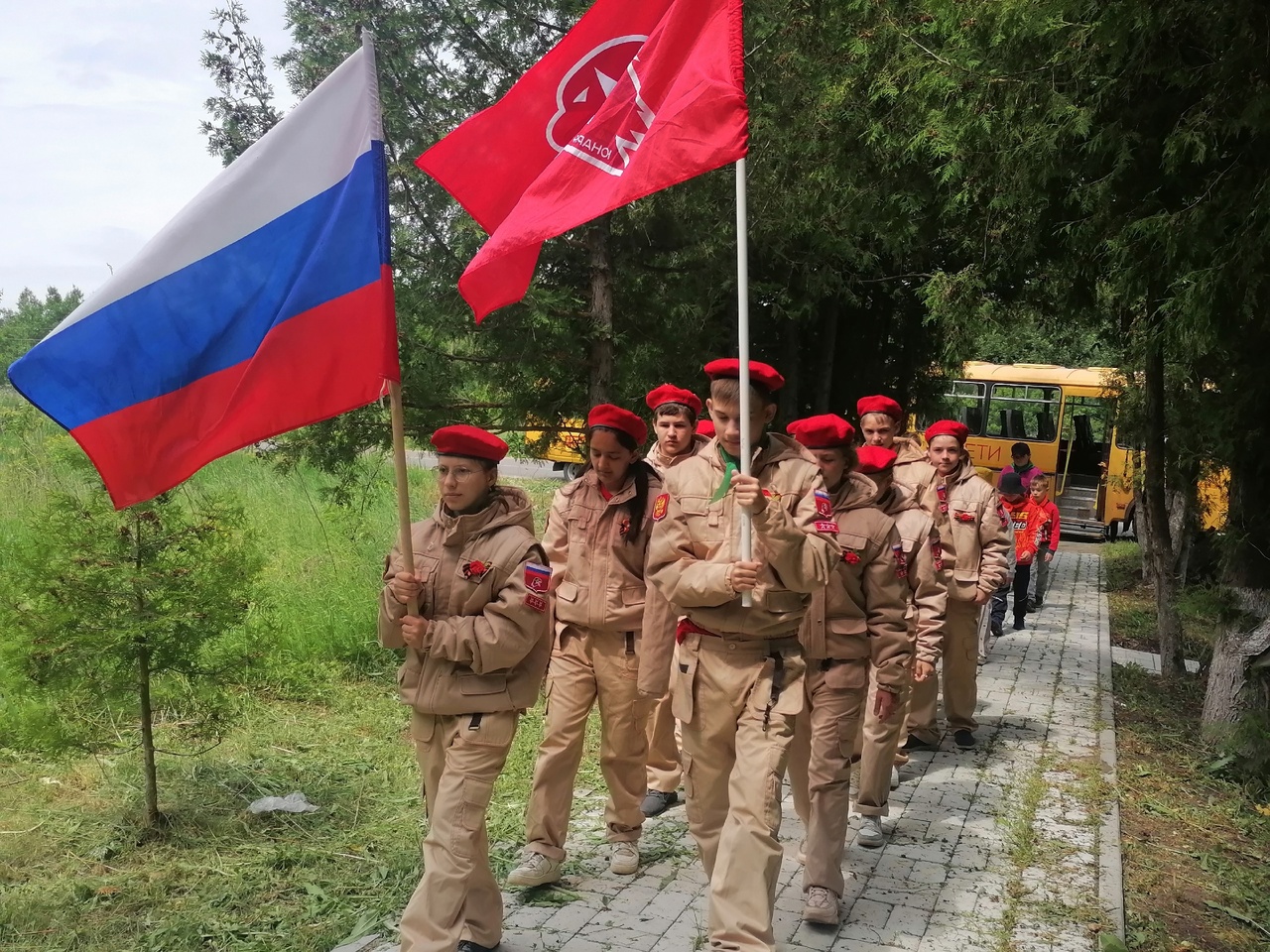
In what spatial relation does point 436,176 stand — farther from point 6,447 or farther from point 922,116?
point 6,447

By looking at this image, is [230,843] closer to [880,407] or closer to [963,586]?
[880,407]

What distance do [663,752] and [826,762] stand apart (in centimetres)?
176

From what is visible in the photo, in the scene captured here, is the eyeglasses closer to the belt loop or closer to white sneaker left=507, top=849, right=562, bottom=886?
the belt loop

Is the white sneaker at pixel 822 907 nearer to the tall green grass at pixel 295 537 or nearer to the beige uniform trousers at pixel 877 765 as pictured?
the beige uniform trousers at pixel 877 765

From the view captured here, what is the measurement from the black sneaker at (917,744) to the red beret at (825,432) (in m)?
3.42

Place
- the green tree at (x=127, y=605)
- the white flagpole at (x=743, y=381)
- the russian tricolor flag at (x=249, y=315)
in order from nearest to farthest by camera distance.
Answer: the russian tricolor flag at (x=249, y=315) < the white flagpole at (x=743, y=381) < the green tree at (x=127, y=605)

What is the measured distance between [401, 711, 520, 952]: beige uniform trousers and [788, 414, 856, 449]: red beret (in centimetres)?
181

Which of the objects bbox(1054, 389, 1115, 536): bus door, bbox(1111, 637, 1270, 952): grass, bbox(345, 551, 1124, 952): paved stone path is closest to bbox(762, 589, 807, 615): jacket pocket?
bbox(345, 551, 1124, 952): paved stone path

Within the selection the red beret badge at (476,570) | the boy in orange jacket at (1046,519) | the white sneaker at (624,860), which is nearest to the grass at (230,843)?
the white sneaker at (624,860)

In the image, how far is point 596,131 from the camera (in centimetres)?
430

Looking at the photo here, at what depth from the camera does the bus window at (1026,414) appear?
24.3 metres

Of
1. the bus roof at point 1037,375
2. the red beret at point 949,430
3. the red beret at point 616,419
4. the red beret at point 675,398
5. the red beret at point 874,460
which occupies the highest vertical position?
the bus roof at point 1037,375

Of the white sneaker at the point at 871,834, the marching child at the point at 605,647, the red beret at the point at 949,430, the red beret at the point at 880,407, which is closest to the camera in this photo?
the marching child at the point at 605,647

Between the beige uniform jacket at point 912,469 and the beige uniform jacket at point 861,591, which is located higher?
the beige uniform jacket at point 912,469
